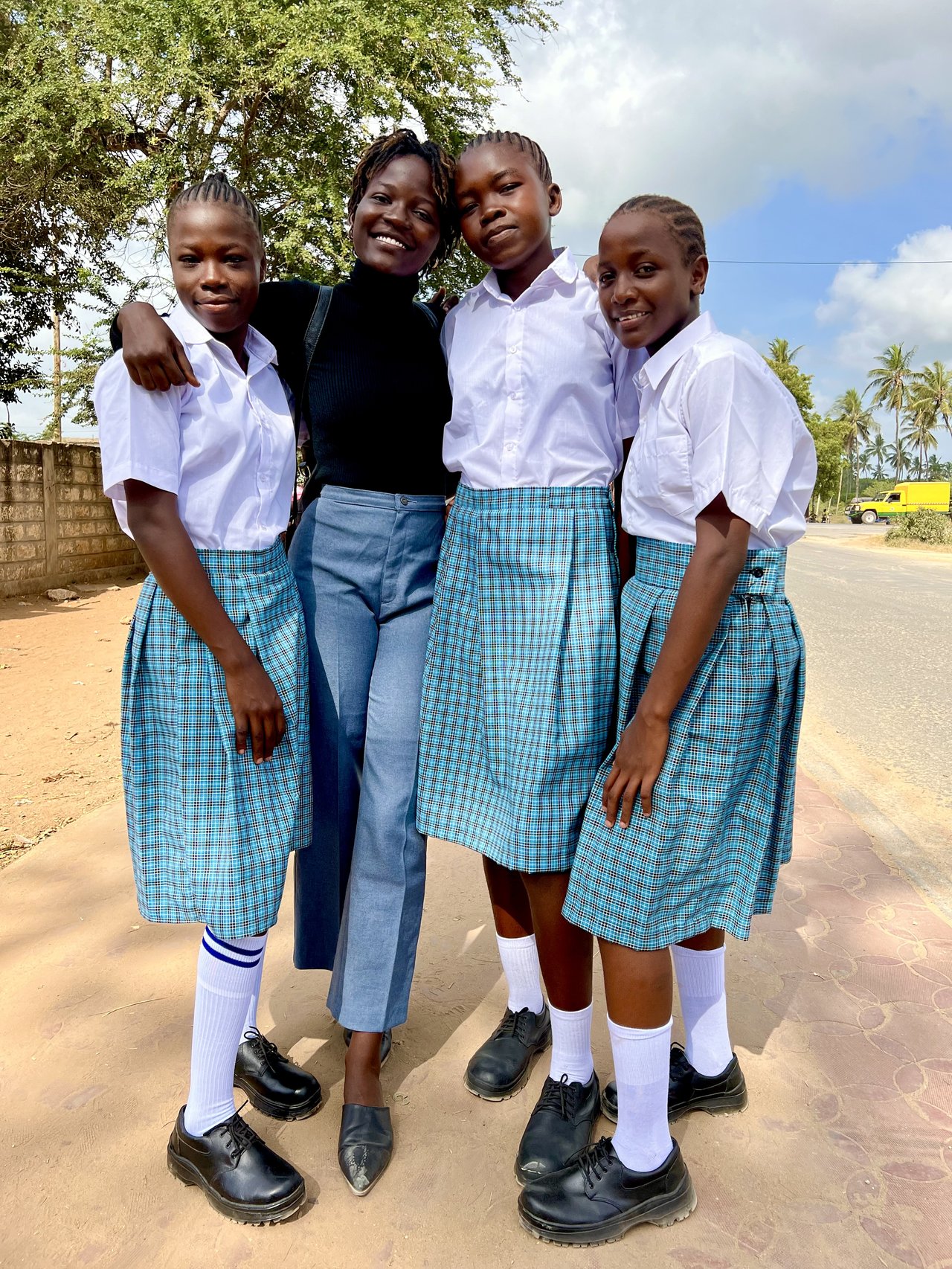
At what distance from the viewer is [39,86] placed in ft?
31.6

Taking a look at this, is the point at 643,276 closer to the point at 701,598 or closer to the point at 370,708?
the point at 701,598

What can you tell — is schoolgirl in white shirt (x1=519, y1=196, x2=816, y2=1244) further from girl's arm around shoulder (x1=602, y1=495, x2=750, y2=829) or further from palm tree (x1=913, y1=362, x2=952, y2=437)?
palm tree (x1=913, y1=362, x2=952, y2=437)

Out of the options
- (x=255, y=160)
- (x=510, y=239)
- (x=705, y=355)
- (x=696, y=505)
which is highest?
(x=255, y=160)

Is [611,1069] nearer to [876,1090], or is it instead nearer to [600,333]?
[876,1090]

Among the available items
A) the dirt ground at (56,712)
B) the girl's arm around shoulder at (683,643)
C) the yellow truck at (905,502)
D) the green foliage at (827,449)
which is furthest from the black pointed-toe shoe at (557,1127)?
the yellow truck at (905,502)

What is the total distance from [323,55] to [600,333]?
906 cm

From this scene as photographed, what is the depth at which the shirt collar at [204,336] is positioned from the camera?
5.94 ft

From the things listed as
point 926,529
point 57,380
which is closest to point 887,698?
point 57,380

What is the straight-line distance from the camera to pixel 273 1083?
2119 millimetres

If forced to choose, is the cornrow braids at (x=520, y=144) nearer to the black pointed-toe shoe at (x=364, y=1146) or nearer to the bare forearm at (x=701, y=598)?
the bare forearm at (x=701, y=598)

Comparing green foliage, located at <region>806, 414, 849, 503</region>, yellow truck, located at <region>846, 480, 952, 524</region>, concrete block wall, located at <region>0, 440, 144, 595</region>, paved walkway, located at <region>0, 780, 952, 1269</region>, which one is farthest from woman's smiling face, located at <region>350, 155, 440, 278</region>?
yellow truck, located at <region>846, 480, 952, 524</region>

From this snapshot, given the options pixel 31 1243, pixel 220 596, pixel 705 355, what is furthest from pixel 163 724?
pixel 705 355

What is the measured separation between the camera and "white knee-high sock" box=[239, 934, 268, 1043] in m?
1.95

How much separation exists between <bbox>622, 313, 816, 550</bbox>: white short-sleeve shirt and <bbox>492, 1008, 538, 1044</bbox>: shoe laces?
125 cm
